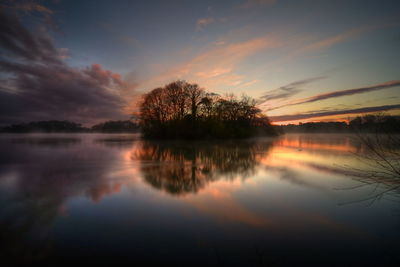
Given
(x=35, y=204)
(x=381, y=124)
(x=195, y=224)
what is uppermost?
(x=381, y=124)

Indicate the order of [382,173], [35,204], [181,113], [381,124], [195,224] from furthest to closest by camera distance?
1. [181,113]
2. [382,173]
3. [35,204]
4. [381,124]
5. [195,224]

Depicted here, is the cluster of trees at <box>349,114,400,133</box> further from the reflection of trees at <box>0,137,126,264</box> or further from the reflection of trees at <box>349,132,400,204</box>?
the reflection of trees at <box>0,137,126,264</box>

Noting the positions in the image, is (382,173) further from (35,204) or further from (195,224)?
(35,204)

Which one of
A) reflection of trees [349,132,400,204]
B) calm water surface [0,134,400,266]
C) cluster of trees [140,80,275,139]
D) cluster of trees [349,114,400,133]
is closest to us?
calm water surface [0,134,400,266]

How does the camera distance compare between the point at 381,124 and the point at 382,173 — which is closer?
the point at 381,124

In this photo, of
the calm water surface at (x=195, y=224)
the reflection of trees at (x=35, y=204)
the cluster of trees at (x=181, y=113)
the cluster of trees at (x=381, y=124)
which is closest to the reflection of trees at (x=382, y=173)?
the cluster of trees at (x=381, y=124)

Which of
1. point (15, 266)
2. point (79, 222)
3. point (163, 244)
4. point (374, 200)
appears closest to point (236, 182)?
point (374, 200)

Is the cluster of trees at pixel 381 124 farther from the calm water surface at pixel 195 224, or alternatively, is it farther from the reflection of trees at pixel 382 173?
the calm water surface at pixel 195 224

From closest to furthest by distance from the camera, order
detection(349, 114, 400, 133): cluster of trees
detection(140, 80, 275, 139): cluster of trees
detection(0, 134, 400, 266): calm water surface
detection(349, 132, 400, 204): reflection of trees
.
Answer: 1. detection(0, 134, 400, 266): calm water surface
2. detection(349, 132, 400, 204): reflection of trees
3. detection(349, 114, 400, 133): cluster of trees
4. detection(140, 80, 275, 139): cluster of trees

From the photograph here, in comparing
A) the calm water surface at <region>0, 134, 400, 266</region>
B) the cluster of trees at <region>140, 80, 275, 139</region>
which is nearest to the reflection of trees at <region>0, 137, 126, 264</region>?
the calm water surface at <region>0, 134, 400, 266</region>

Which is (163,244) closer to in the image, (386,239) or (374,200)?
(386,239)

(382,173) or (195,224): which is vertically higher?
(195,224)

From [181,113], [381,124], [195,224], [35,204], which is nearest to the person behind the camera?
[195,224]

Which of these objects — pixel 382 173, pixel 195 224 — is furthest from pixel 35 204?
pixel 382 173
